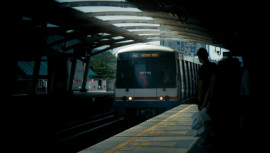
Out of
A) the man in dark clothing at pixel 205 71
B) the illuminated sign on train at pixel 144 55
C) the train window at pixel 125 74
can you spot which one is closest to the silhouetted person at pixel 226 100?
the man in dark clothing at pixel 205 71

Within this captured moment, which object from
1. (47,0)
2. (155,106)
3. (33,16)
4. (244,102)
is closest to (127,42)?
(33,16)

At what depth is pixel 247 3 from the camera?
393 inches

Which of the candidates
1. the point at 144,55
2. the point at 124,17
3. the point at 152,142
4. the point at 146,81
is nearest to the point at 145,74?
the point at 146,81

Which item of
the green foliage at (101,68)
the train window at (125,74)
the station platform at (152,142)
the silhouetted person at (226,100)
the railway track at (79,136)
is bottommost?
the railway track at (79,136)

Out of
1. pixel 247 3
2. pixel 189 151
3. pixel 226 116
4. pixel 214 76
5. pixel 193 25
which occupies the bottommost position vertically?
pixel 189 151

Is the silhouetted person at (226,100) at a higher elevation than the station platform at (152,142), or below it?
higher

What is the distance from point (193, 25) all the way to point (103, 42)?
959 centimetres

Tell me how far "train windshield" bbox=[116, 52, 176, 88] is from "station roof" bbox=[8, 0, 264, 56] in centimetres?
258

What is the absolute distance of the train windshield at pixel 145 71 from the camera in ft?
46.3

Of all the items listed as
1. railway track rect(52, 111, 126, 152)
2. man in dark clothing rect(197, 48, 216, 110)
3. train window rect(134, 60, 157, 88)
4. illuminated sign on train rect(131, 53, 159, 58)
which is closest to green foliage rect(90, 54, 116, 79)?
railway track rect(52, 111, 126, 152)

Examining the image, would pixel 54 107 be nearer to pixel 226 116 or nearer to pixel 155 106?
pixel 155 106

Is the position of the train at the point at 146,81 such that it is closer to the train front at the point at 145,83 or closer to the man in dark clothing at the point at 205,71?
the train front at the point at 145,83

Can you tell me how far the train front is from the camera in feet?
46.2

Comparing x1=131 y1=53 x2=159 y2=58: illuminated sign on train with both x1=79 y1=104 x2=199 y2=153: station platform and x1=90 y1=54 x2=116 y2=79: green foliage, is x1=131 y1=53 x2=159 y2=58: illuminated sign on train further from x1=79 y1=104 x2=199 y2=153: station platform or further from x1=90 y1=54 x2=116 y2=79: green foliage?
x1=90 y1=54 x2=116 y2=79: green foliage
